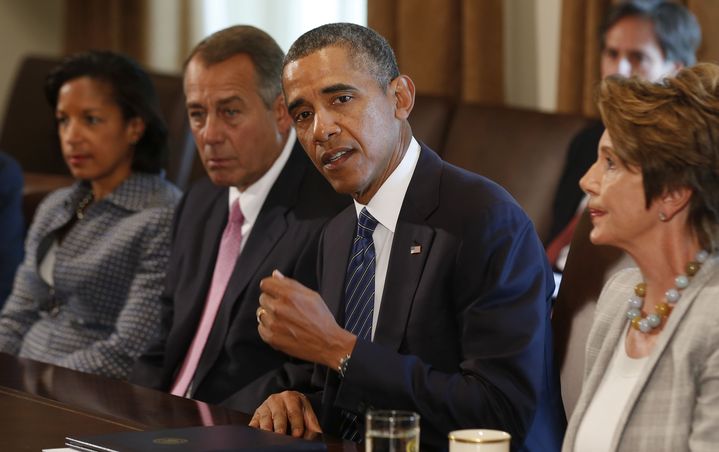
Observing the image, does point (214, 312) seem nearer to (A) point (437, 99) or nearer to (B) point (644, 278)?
(B) point (644, 278)

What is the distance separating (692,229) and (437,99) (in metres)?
2.78

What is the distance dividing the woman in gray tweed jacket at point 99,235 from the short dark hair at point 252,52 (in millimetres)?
495

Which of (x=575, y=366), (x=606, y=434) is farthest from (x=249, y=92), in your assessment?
(x=606, y=434)

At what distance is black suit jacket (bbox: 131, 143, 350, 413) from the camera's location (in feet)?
8.82

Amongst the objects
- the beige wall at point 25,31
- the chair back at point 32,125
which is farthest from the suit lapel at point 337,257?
the beige wall at point 25,31

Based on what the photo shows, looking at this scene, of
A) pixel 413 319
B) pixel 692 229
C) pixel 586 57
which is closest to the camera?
pixel 692 229

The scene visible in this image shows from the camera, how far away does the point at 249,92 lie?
300 cm

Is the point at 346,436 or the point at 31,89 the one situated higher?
the point at 31,89

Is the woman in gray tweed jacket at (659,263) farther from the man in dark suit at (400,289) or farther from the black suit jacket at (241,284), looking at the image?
the black suit jacket at (241,284)

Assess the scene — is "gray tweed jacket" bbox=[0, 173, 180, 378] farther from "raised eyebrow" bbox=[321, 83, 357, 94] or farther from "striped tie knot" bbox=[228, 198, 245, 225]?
"raised eyebrow" bbox=[321, 83, 357, 94]

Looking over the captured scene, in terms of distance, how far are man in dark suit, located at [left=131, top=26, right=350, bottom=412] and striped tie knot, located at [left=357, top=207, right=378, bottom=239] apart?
35 centimetres

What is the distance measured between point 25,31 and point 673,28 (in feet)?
13.8

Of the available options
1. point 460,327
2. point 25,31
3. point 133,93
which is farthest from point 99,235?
point 25,31

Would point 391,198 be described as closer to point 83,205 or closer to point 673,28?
point 83,205
